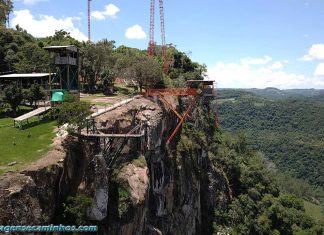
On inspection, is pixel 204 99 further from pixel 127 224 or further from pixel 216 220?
pixel 127 224

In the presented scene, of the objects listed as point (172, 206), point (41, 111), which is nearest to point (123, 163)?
point (41, 111)

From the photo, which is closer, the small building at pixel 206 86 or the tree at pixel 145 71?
the tree at pixel 145 71

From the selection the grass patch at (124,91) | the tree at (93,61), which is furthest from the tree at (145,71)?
the tree at (93,61)

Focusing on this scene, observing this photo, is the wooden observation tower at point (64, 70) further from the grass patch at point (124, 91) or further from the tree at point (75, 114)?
the grass patch at point (124, 91)

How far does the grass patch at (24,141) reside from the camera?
27.9m

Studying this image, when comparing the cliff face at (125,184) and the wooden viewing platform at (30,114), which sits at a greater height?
the wooden viewing platform at (30,114)

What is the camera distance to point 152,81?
2645 inches

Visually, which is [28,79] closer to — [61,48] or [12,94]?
[12,94]

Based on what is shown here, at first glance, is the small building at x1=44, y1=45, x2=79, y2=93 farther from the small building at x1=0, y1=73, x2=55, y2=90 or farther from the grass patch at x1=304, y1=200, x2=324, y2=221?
the grass patch at x1=304, y1=200, x2=324, y2=221

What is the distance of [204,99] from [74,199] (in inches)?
2445

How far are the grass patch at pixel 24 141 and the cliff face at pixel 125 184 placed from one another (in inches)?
81.5

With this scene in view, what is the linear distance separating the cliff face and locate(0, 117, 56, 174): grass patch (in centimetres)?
207

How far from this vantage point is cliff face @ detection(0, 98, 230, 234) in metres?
24.6

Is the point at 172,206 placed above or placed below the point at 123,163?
below
